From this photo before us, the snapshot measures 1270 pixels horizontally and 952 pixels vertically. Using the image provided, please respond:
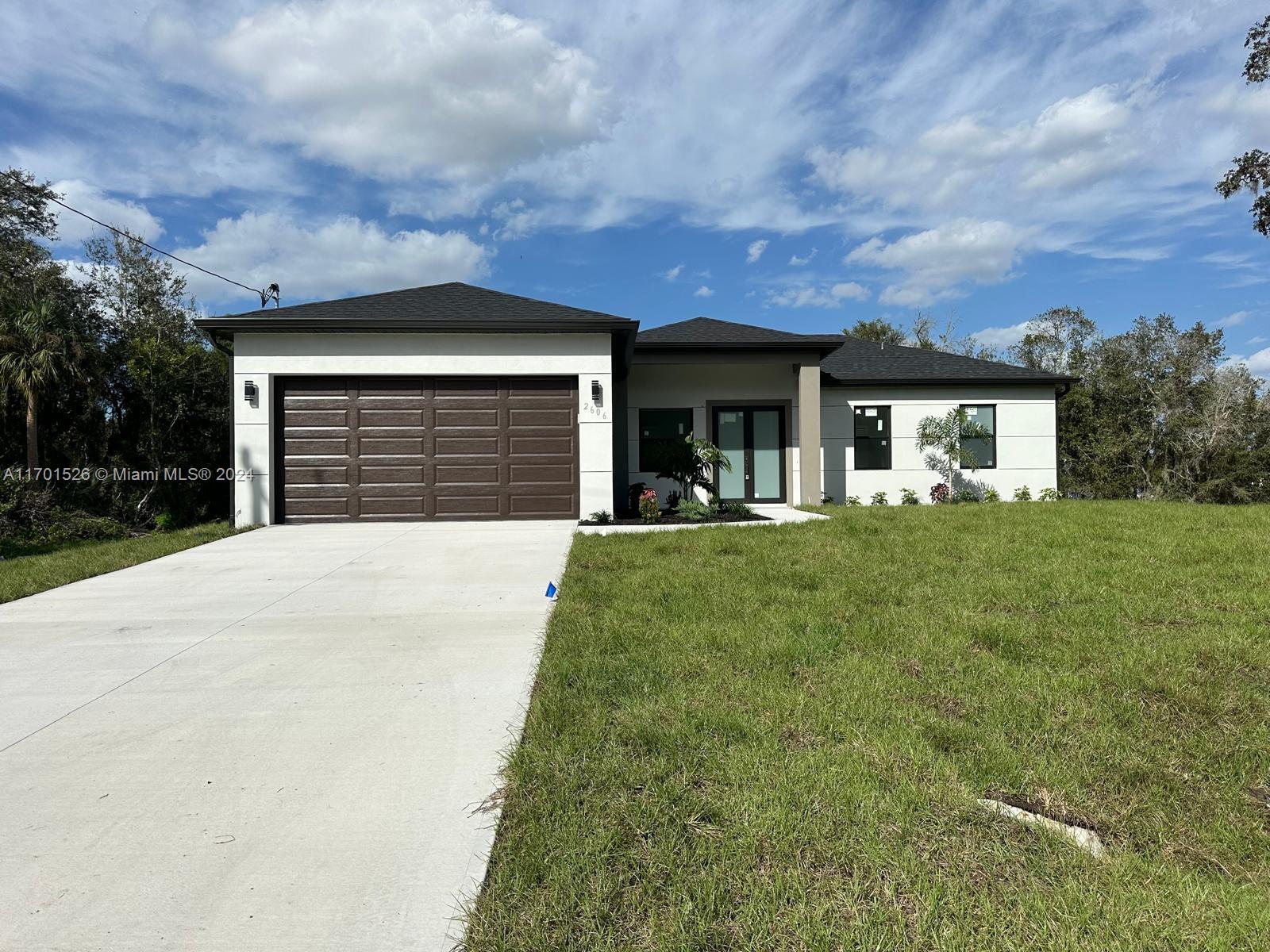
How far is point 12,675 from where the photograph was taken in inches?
155

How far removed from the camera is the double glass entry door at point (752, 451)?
1425cm

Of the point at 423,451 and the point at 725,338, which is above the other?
the point at 725,338

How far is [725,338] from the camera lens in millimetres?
13586

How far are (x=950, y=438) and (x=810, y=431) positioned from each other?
3855 mm

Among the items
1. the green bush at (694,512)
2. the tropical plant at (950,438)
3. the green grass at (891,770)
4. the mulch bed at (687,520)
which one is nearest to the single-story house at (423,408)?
the mulch bed at (687,520)

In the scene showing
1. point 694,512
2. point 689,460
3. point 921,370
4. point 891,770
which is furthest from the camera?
point 921,370

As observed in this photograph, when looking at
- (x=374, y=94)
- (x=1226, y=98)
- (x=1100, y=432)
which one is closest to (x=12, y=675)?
(x=374, y=94)

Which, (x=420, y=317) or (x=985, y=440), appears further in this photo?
(x=985, y=440)

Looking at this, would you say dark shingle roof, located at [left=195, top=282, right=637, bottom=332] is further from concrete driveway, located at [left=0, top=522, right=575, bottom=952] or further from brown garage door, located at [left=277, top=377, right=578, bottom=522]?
concrete driveway, located at [left=0, top=522, right=575, bottom=952]

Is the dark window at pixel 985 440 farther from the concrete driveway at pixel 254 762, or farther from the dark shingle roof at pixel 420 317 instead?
the concrete driveway at pixel 254 762

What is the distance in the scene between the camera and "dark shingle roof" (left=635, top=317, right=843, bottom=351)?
42.3ft

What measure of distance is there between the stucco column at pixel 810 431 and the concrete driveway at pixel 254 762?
8864 mm

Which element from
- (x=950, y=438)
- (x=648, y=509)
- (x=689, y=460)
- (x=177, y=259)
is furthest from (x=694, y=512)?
(x=177, y=259)

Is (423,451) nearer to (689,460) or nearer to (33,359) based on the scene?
(689,460)
